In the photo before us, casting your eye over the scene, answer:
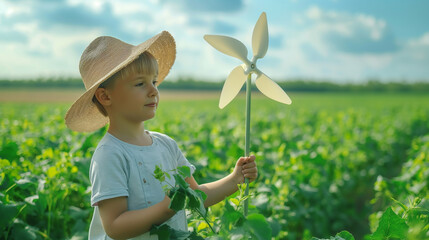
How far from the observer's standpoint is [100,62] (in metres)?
1.88

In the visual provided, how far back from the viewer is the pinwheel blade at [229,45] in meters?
1.71

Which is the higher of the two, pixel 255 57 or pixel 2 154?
pixel 255 57

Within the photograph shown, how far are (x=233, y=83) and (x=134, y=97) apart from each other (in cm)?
45

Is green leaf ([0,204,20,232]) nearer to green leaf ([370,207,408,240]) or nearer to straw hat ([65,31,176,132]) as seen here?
straw hat ([65,31,176,132])

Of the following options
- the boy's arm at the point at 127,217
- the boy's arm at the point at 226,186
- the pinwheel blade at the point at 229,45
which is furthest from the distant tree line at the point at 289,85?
the boy's arm at the point at 127,217

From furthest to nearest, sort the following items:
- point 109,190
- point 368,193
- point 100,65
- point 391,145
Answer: point 391,145
point 368,193
point 100,65
point 109,190

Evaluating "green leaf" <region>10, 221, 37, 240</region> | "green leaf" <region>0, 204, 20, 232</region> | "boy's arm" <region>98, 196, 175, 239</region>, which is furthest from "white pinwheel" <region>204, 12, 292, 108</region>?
"green leaf" <region>10, 221, 37, 240</region>

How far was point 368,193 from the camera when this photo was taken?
623 cm

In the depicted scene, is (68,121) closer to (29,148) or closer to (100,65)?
(100,65)

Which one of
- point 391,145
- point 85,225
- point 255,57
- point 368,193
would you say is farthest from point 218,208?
point 391,145

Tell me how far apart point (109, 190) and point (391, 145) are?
7.22 m

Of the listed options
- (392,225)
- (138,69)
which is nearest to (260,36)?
(138,69)

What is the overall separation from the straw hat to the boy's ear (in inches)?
1.1

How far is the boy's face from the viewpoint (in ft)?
5.64
